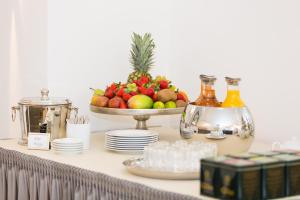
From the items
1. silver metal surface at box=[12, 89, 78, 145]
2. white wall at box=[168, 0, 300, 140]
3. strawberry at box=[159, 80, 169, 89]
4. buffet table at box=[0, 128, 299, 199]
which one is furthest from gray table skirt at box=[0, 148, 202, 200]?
white wall at box=[168, 0, 300, 140]

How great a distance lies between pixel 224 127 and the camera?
185 centimetres

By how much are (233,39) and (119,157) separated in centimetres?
77

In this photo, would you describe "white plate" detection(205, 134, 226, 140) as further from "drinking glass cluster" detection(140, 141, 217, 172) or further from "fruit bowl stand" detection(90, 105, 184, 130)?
"fruit bowl stand" detection(90, 105, 184, 130)

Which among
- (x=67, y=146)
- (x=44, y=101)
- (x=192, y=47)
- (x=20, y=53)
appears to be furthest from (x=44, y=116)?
(x=192, y=47)

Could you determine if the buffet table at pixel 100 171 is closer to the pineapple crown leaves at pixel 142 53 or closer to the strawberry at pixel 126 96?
the strawberry at pixel 126 96

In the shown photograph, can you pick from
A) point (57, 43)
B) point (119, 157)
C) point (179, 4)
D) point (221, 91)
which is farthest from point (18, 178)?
point (179, 4)

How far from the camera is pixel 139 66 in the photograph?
2.40m

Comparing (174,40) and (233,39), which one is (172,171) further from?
(174,40)

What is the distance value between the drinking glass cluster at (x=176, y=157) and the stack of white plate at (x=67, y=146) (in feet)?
1.31

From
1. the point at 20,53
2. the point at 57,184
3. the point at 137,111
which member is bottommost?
the point at 57,184

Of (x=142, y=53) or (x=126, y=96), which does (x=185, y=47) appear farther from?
(x=126, y=96)

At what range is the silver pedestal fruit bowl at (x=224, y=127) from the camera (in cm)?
186

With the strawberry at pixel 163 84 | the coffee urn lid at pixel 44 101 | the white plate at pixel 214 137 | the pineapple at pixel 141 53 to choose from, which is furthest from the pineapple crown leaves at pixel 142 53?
the white plate at pixel 214 137

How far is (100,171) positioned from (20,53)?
910 mm
